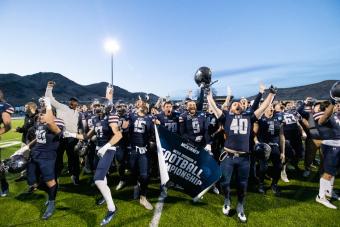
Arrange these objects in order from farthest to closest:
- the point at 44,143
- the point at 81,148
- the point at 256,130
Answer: the point at 81,148
the point at 256,130
the point at 44,143

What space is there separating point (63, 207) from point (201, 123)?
4033 millimetres

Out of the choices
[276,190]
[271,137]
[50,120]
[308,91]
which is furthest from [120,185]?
[308,91]

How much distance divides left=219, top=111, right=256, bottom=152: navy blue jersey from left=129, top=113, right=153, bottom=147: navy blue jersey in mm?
1881

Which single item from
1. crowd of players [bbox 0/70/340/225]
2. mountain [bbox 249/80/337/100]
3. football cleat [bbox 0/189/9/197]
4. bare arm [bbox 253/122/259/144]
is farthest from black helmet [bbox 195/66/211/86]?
mountain [bbox 249/80/337/100]

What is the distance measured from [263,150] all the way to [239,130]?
201cm

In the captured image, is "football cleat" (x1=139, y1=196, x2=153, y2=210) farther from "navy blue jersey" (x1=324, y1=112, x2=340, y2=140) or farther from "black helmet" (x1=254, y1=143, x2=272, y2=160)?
"navy blue jersey" (x1=324, y1=112, x2=340, y2=140)

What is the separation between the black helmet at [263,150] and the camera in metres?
7.75

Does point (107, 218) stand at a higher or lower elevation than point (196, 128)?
lower

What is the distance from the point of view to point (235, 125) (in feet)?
20.4

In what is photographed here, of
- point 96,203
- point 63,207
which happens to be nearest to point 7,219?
point 63,207

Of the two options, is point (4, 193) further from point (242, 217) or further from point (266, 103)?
point (266, 103)

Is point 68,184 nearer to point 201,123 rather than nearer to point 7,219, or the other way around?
point 7,219

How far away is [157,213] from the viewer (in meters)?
6.25

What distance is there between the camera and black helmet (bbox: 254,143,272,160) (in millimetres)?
7754
